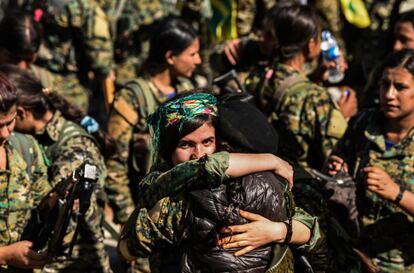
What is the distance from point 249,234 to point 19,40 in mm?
3130

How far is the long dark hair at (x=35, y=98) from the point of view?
3.90 meters

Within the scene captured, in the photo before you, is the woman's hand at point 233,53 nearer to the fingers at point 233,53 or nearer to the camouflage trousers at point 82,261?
the fingers at point 233,53

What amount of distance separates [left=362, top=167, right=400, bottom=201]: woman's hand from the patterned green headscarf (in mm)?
993

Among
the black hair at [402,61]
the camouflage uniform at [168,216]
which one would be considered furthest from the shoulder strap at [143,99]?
the camouflage uniform at [168,216]

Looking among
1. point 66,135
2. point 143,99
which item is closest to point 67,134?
point 66,135

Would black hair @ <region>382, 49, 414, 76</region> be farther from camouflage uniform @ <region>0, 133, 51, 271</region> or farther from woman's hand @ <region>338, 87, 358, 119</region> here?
camouflage uniform @ <region>0, 133, 51, 271</region>

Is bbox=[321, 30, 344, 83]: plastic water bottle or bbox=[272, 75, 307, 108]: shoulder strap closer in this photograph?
bbox=[272, 75, 307, 108]: shoulder strap

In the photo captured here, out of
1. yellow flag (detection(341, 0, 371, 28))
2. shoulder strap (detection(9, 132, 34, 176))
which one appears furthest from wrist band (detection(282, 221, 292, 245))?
yellow flag (detection(341, 0, 371, 28))

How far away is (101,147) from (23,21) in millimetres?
1560

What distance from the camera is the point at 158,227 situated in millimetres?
2771

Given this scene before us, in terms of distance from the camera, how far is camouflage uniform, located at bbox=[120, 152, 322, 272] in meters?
2.65

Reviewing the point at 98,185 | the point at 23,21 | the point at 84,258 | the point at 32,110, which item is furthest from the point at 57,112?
the point at 23,21

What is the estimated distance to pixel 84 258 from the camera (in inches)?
165

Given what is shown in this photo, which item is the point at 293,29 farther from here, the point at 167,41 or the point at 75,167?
the point at 75,167
